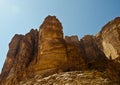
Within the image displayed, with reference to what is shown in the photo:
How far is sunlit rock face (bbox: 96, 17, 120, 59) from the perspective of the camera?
1852 inches

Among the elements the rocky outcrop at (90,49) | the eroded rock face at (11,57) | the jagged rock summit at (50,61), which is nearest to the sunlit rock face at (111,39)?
the jagged rock summit at (50,61)

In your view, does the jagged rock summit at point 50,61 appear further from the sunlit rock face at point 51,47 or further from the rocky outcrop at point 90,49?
the rocky outcrop at point 90,49

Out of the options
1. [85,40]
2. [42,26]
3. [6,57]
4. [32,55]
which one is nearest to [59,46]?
[42,26]

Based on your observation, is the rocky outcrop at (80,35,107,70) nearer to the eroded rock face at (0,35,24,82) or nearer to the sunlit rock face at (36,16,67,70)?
the eroded rock face at (0,35,24,82)

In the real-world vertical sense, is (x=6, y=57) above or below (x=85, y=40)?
below

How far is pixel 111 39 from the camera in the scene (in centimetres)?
5028

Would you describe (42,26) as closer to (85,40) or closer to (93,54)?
(93,54)

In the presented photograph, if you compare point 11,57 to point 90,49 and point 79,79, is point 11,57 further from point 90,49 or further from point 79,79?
point 79,79

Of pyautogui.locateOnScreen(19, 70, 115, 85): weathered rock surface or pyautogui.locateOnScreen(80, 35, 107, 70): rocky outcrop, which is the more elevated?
pyautogui.locateOnScreen(80, 35, 107, 70): rocky outcrop

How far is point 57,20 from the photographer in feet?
117

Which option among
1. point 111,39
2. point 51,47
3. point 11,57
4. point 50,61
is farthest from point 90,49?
point 50,61

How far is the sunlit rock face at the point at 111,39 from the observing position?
1852 inches

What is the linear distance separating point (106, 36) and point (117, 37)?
595 cm

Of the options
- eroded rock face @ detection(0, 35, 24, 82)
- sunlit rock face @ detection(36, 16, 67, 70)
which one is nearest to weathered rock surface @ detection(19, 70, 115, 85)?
sunlit rock face @ detection(36, 16, 67, 70)
